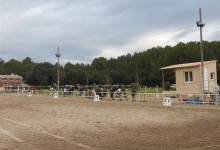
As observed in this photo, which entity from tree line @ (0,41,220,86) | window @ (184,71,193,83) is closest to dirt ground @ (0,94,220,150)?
window @ (184,71,193,83)

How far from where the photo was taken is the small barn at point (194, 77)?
41.2 meters

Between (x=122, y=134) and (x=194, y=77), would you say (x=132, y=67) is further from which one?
(x=122, y=134)

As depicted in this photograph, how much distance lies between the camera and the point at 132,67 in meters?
135

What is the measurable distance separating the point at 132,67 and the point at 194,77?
93.3 metres

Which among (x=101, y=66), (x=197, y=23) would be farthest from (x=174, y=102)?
(x=101, y=66)

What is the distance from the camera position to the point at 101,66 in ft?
523

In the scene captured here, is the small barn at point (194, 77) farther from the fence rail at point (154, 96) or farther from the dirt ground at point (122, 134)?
the dirt ground at point (122, 134)

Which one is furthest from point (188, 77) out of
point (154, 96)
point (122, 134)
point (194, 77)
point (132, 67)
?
point (132, 67)

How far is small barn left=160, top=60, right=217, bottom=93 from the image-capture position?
135 ft

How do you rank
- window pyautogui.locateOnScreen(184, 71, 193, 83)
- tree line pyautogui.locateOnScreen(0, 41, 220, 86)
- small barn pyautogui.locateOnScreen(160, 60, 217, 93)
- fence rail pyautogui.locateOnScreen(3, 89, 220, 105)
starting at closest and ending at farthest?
fence rail pyautogui.locateOnScreen(3, 89, 220, 105) → small barn pyautogui.locateOnScreen(160, 60, 217, 93) → window pyautogui.locateOnScreen(184, 71, 193, 83) → tree line pyautogui.locateOnScreen(0, 41, 220, 86)

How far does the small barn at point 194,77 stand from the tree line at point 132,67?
67.8 metres

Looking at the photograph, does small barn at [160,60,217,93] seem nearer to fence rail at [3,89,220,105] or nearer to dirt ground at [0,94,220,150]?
fence rail at [3,89,220,105]

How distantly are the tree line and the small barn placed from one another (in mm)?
67773

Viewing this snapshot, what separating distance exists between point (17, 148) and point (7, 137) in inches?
124
